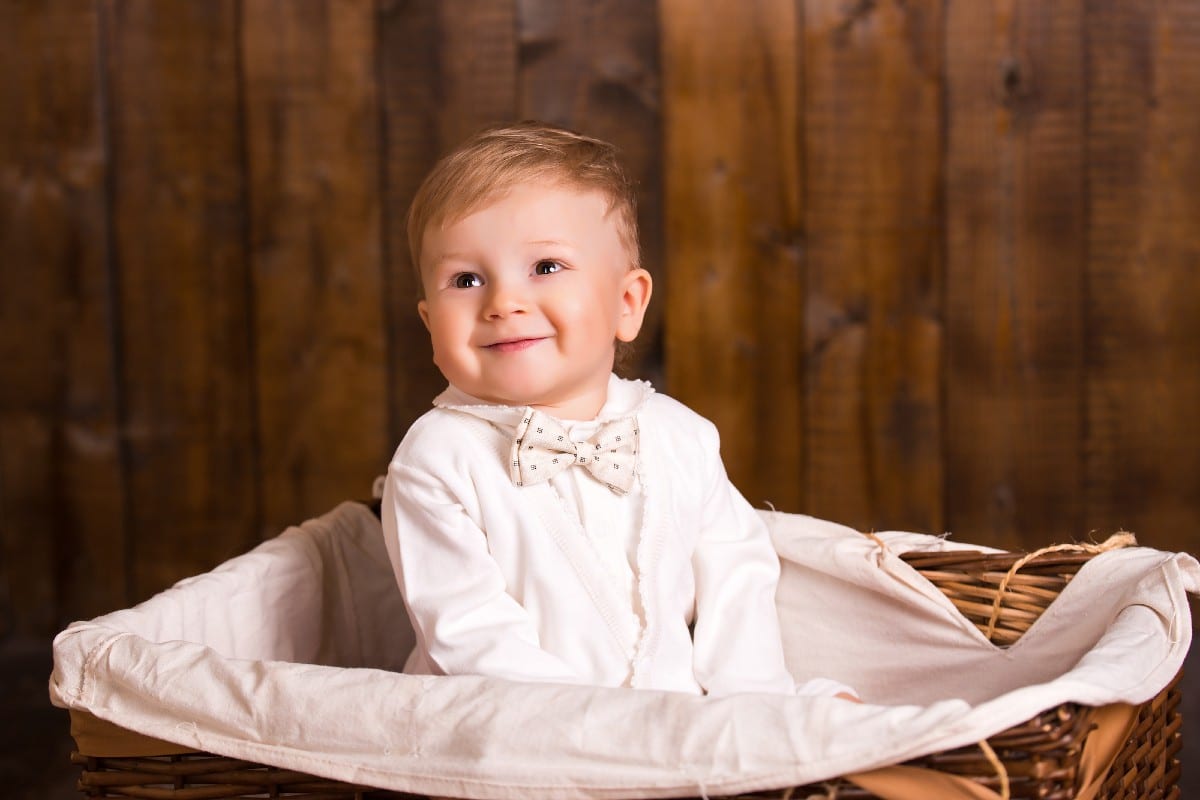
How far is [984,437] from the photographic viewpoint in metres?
2.04

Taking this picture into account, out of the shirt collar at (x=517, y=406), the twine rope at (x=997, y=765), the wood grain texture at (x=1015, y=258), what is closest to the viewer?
the twine rope at (x=997, y=765)

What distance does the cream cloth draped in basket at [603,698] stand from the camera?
75cm

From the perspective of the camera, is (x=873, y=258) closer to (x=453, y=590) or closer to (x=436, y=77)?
(x=436, y=77)

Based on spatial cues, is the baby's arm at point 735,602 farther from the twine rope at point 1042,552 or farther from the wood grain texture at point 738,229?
the wood grain texture at point 738,229

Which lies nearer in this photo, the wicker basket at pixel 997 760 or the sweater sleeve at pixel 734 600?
the wicker basket at pixel 997 760

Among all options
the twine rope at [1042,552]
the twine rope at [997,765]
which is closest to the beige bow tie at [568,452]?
the twine rope at [1042,552]

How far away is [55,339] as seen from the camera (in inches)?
81.4

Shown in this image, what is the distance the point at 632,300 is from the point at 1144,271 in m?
1.13

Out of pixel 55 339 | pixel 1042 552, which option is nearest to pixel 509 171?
pixel 1042 552

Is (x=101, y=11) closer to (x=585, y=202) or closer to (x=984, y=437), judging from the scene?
(x=585, y=202)

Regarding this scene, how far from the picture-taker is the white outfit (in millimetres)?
1051

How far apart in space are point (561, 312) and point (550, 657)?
0.29m

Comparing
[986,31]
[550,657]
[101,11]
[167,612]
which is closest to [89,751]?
[167,612]

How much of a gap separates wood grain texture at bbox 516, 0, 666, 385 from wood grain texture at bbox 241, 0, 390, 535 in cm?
25
